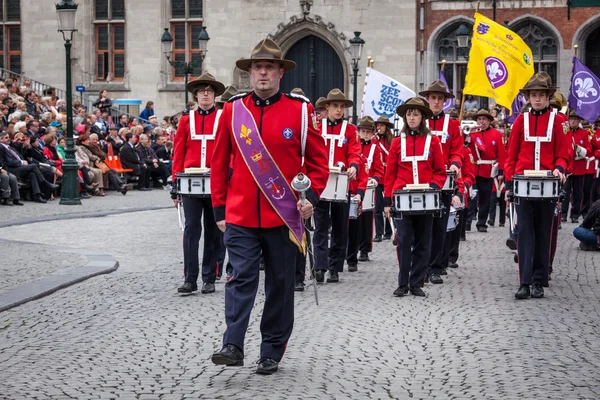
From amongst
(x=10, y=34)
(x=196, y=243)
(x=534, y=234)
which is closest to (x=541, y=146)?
(x=534, y=234)

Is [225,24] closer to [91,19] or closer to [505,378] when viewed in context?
[91,19]

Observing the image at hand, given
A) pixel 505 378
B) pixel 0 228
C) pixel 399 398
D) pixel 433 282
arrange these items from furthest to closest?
pixel 0 228, pixel 433 282, pixel 505 378, pixel 399 398

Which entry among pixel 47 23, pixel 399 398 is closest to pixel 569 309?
pixel 399 398

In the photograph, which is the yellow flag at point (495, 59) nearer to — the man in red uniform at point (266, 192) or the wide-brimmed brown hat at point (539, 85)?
the wide-brimmed brown hat at point (539, 85)

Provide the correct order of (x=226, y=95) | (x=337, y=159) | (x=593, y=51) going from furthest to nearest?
(x=593, y=51)
(x=226, y=95)
(x=337, y=159)

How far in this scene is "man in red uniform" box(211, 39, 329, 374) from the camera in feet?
24.3

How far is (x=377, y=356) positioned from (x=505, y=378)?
3.47 ft

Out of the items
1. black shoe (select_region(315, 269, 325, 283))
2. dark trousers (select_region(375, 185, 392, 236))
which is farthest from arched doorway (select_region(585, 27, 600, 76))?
black shoe (select_region(315, 269, 325, 283))

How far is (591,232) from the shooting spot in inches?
634

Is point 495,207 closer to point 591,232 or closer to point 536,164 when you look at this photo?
point 591,232

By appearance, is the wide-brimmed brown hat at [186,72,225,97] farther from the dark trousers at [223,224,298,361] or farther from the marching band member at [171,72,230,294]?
the dark trousers at [223,224,298,361]

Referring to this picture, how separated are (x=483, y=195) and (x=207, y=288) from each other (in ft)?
31.1

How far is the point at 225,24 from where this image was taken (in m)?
41.4

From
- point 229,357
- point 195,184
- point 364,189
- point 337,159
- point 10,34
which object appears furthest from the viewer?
point 10,34
